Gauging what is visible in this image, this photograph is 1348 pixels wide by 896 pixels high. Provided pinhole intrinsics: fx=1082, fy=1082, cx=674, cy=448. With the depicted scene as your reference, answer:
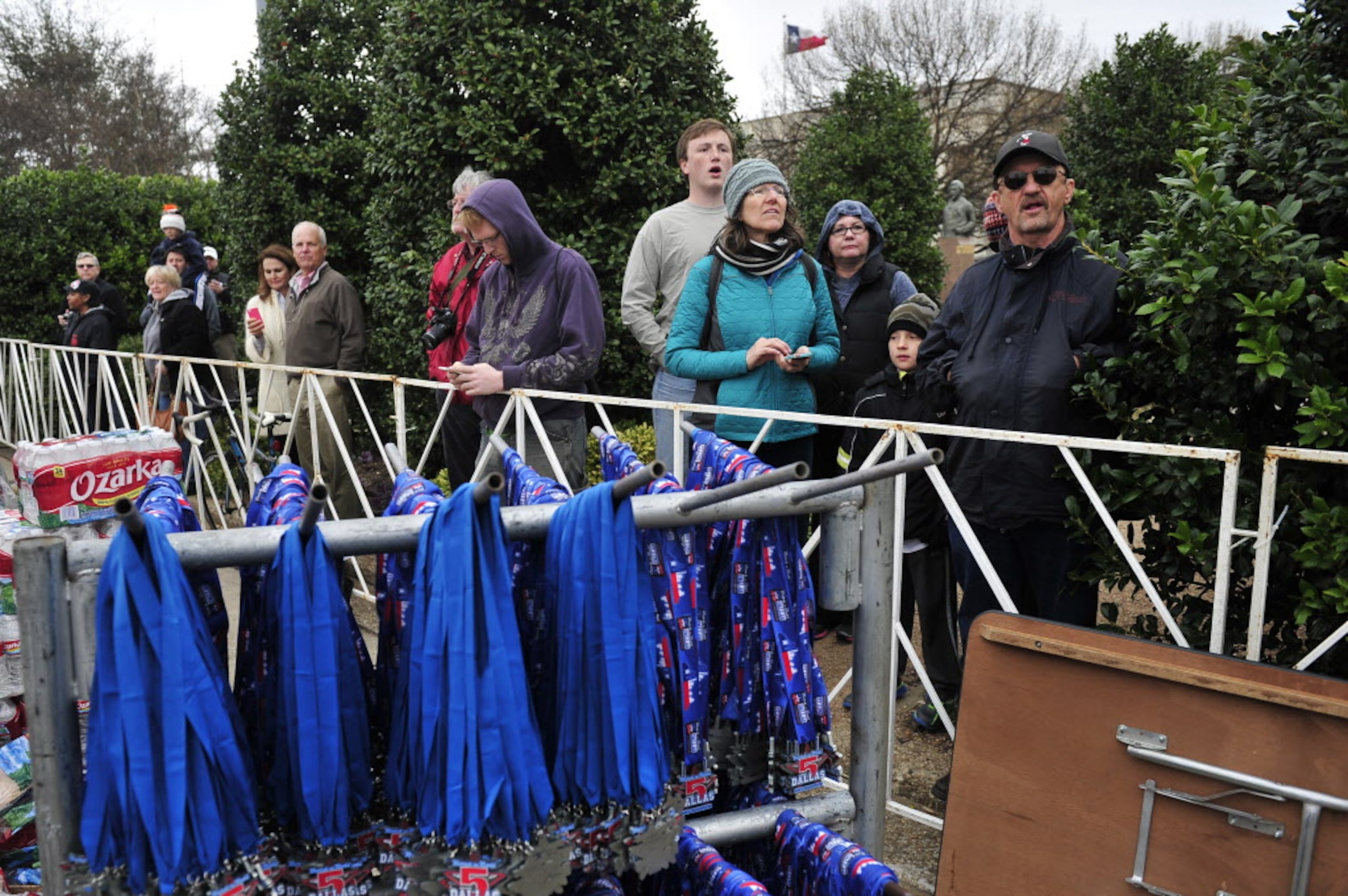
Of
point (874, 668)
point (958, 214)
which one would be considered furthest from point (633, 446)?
point (958, 214)

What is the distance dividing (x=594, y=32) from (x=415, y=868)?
5.79m

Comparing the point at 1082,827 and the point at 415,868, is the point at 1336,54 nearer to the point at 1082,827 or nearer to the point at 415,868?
the point at 1082,827

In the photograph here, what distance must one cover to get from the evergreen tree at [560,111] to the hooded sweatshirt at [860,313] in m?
1.72

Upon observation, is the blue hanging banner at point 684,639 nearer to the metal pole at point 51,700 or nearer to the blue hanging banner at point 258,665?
the blue hanging banner at point 258,665

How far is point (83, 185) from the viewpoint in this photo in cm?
1407

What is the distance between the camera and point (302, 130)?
9500 mm

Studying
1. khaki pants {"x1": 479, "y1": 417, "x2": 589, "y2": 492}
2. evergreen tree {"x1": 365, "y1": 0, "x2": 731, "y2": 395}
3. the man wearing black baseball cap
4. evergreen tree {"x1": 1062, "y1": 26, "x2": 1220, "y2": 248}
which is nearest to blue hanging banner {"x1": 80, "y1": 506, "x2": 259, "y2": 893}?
khaki pants {"x1": 479, "y1": 417, "x2": 589, "y2": 492}

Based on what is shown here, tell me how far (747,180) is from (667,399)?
3.41ft

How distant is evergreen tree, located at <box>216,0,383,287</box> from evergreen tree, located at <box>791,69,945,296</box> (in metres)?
5.53

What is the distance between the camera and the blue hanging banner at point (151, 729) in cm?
129

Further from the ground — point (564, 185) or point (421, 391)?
point (564, 185)

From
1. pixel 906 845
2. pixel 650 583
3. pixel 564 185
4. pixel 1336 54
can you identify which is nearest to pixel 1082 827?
pixel 906 845

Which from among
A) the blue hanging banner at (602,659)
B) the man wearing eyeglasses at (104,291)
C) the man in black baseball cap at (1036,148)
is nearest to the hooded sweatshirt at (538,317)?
the man in black baseball cap at (1036,148)

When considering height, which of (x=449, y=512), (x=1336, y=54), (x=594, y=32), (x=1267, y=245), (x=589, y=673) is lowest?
(x=589, y=673)
